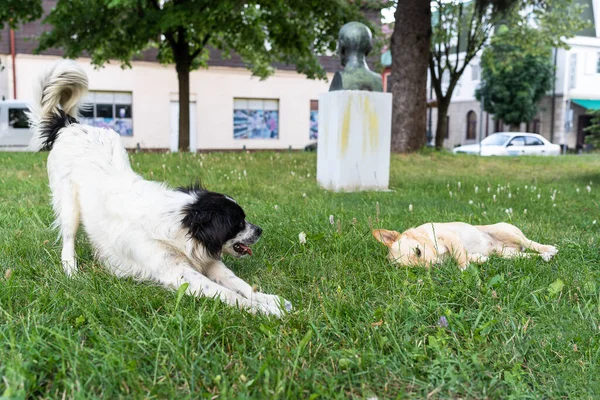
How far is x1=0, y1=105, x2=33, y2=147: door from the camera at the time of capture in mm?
23875

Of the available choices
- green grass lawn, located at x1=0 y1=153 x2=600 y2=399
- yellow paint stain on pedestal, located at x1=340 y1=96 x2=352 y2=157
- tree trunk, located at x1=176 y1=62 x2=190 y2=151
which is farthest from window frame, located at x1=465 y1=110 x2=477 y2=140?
green grass lawn, located at x1=0 y1=153 x2=600 y2=399

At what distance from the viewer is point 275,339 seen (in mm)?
2512

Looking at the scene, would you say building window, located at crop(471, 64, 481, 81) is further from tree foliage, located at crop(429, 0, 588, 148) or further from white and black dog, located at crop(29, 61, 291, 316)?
white and black dog, located at crop(29, 61, 291, 316)

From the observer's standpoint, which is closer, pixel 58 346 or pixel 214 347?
pixel 58 346

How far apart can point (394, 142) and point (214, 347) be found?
36.5ft

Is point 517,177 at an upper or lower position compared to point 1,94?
lower

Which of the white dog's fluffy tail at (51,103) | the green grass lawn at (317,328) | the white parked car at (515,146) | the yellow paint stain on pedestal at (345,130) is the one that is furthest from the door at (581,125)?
the white dog's fluffy tail at (51,103)

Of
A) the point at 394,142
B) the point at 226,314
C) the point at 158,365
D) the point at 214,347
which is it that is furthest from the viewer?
the point at 394,142

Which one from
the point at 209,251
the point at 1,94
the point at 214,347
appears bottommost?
the point at 214,347

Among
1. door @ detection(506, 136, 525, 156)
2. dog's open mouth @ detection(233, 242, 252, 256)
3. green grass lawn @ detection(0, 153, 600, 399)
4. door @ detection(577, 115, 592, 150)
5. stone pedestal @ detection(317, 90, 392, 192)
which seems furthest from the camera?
door @ detection(577, 115, 592, 150)

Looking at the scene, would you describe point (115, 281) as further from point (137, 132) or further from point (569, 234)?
point (137, 132)

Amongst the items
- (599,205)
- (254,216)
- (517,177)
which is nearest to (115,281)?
(254,216)

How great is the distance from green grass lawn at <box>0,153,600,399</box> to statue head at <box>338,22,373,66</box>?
421 centimetres

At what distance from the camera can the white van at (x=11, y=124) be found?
23.9 metres
